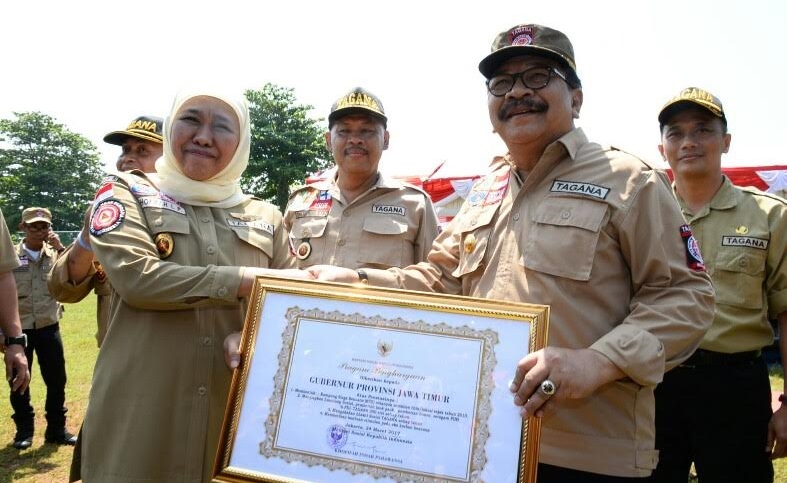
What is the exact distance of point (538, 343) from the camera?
5.37 feet

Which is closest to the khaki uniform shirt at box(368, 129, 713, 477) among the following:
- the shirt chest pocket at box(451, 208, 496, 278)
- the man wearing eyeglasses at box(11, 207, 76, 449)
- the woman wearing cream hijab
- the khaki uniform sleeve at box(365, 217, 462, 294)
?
the shirt chest pocket at box(451, 208, 496, 278)

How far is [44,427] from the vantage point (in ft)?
21.7

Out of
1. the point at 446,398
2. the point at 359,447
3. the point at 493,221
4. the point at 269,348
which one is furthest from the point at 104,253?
the point at 493,221

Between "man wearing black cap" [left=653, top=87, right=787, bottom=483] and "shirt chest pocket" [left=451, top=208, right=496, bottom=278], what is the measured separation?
5.67ft

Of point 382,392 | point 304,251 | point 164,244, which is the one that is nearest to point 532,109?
point 382,392

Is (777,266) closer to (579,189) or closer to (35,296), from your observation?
(579,189)

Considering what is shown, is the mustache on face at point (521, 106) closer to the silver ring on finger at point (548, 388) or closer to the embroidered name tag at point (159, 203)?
the silver ring on finger at point (548, 388)

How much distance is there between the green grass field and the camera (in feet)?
16.8

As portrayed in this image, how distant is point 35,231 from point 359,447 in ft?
21.9

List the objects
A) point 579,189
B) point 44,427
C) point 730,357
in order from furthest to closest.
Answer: point 44,427 < point 730,357 < point 579,189

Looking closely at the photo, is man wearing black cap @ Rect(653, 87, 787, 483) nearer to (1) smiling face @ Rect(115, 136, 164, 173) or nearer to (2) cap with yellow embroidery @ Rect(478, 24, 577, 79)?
(2) cap with yellow embroidery @ Rect(478, 24, 577, 79)

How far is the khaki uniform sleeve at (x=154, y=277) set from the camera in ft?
6.57

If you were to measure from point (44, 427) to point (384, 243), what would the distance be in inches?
220

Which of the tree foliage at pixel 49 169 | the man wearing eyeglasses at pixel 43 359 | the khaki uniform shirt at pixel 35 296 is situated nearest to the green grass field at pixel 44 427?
the man wearing eyeglasses at pixel 43 359
